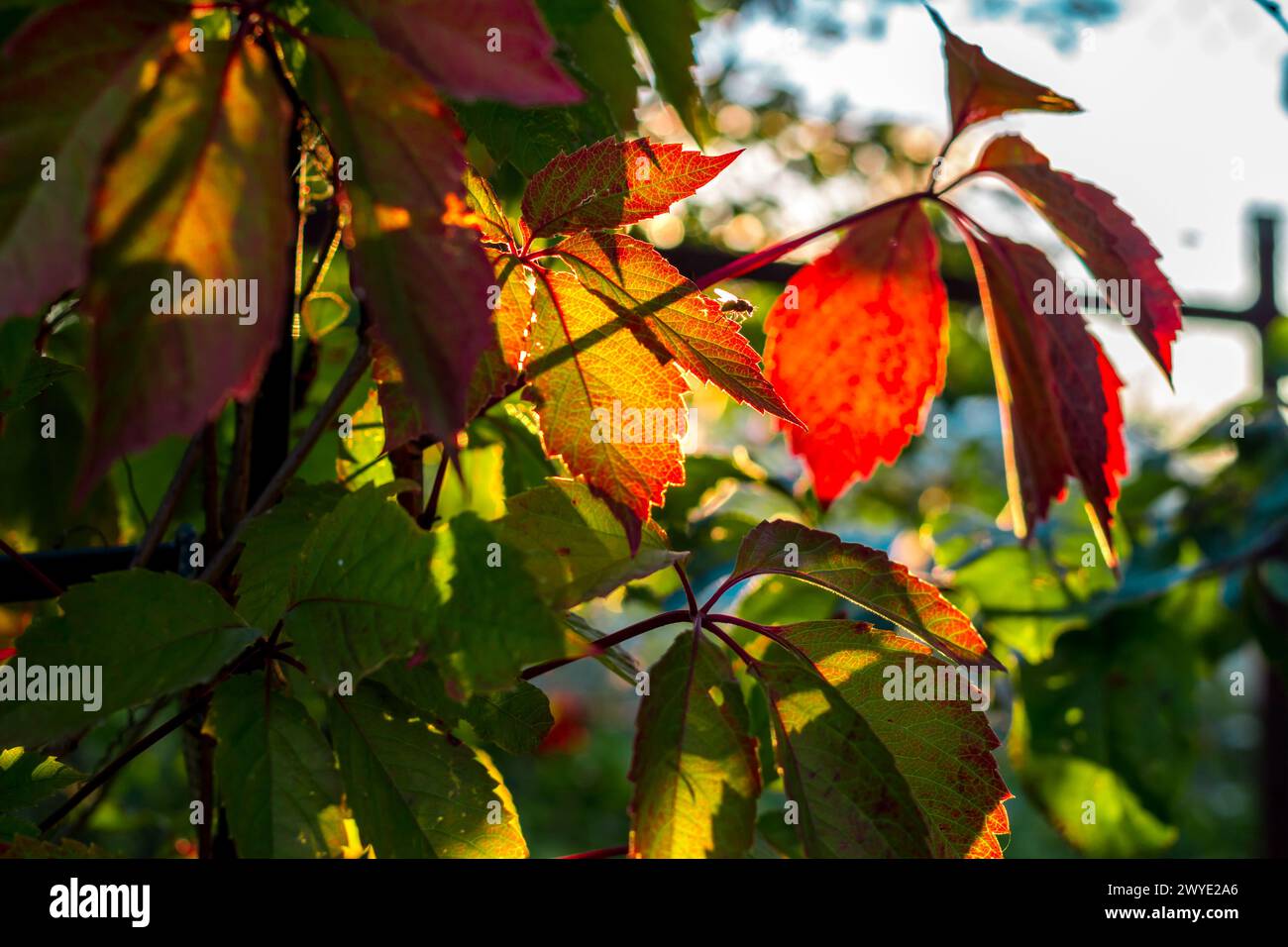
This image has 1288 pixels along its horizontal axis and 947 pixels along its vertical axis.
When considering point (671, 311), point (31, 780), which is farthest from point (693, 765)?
point (31, 780)

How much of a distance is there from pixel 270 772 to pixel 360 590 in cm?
8

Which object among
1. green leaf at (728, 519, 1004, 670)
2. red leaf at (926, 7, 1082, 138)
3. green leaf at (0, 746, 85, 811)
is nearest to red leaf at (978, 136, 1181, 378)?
red leaf at (926, 7, 1082, 138)

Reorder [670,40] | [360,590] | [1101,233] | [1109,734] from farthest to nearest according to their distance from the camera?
[1109,734]
[670,40]
[1101,233]
[360,590]

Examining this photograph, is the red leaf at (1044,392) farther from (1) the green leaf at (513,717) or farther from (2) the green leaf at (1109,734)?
(2) the green leaf at (1109,734)

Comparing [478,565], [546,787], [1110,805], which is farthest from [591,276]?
[546,787]

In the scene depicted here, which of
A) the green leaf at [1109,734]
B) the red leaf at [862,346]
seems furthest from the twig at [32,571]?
the green leaf at [1109,734]

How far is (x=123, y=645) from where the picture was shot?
359 mm

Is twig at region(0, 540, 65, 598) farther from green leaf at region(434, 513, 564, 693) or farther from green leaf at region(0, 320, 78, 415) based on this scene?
green leaf at region(434, 513, 564, 693)

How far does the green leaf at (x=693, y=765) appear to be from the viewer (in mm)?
367

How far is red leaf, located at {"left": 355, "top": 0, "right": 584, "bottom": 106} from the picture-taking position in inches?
10.3

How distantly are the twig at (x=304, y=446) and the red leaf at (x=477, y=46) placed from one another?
0.16 metres

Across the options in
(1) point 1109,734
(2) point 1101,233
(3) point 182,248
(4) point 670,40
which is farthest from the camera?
(1) point 1109,734

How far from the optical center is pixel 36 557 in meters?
0.47

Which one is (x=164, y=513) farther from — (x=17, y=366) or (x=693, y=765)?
(x=693, y=765)
